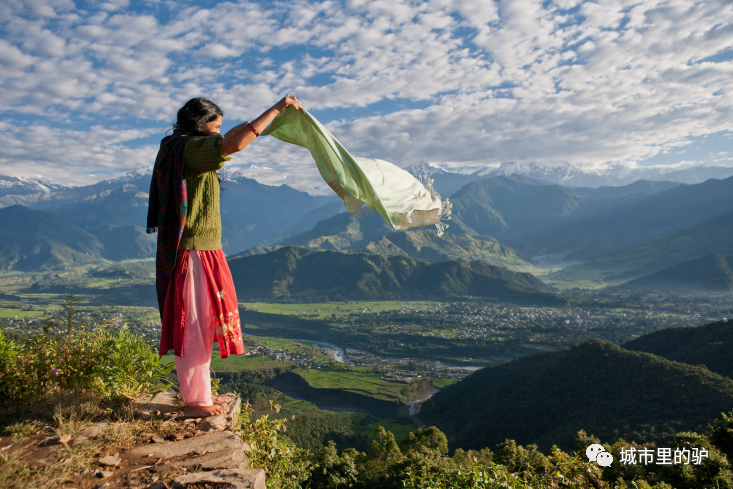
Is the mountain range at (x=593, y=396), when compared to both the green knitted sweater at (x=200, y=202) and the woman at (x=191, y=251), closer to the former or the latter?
the woman at (x=191, y=251)

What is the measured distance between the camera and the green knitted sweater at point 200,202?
3.11m

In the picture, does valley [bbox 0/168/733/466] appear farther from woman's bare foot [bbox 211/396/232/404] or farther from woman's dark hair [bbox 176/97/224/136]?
woman's dark hair [bbox 176/97/224/136]

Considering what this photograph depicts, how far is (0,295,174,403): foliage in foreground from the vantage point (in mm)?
3789

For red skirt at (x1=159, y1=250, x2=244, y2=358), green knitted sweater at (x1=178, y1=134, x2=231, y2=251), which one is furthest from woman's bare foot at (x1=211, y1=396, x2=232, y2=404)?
green knitted sweater at (x1=178, y1=134, x2=231, y2=251)

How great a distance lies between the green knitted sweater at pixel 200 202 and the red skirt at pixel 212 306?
0.33 feet

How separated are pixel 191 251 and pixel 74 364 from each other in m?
2.07

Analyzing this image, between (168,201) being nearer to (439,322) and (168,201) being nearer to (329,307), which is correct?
(439,322)

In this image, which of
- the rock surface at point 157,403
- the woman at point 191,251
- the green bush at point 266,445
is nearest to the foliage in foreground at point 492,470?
the green bush at point 266,445

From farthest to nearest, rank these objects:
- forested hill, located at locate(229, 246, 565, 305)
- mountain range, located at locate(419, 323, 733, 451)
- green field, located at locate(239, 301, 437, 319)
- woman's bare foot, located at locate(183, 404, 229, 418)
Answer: forested hill, located at locate(229, 246, 565, 305) → green field, located at locate(239, 301, 437, 319) → mountain range, located at locate(419, 323, 733, 451) → woman's bare foot, located at locate(183, 404, 229, 418)

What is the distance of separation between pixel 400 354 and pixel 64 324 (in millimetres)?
69645

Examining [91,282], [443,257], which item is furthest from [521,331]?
[91,282]

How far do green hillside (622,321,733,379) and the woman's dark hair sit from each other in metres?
41.8

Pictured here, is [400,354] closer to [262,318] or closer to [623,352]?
[623,352]

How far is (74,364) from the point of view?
4078 millimetres
